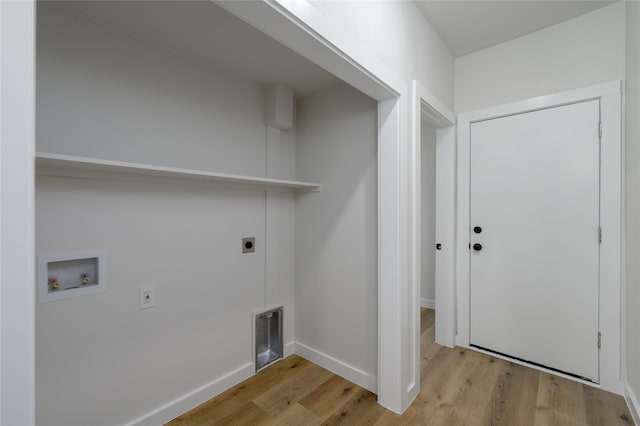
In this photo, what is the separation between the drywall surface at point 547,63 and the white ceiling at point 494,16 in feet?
0.25

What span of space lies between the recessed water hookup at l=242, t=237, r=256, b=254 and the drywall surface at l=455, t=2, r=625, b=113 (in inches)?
83.2

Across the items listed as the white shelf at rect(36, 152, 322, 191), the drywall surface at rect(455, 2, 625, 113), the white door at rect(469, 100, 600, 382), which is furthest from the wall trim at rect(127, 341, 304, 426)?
the drywall surface at rect(455, 2, 625, 113)

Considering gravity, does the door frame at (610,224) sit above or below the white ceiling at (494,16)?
→ below

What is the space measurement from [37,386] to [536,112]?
3420 millimetres

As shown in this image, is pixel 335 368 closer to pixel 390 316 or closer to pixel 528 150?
pixel 390 316

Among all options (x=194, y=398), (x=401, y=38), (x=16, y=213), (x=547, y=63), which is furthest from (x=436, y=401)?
(x=547, y=63)

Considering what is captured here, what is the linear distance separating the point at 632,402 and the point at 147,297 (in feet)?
9.56

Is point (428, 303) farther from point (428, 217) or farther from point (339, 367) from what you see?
point (339, 367)

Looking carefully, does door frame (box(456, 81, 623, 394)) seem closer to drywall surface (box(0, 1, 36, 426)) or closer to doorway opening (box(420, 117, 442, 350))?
doorway opening (box(420, 117, 442, 350))

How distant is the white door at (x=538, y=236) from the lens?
1919 mm

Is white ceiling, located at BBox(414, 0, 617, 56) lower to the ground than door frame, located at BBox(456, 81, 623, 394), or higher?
higher

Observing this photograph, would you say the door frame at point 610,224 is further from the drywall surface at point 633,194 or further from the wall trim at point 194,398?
the wall trim at point 194,398

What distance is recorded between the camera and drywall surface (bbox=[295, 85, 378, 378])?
197 centimetres

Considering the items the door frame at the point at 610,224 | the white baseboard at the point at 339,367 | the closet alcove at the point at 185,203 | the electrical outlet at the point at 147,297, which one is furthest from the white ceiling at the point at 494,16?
the white baseboard at the point at 339,367
